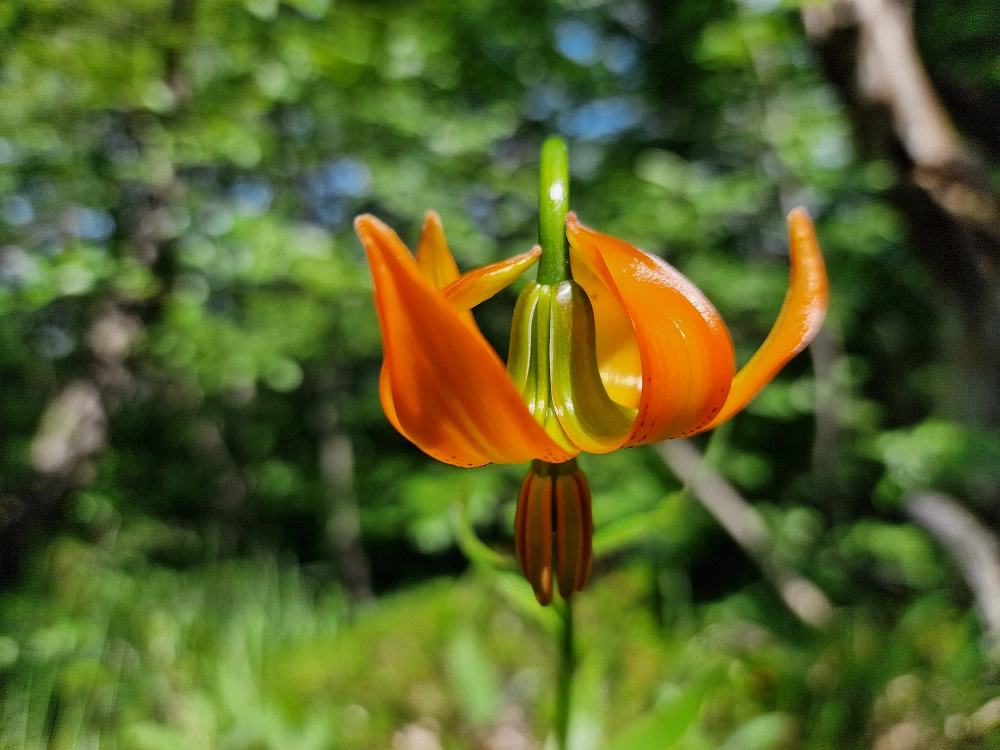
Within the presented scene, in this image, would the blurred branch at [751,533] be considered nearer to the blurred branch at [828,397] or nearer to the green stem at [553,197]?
the blurred branch at [828,397]

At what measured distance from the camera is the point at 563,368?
0.43 metres

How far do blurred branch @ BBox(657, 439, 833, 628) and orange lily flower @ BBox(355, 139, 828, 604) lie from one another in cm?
153

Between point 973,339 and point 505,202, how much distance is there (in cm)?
150

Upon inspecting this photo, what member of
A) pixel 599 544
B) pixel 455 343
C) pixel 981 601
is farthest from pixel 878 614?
pixel 455 343

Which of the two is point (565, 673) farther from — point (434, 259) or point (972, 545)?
point (972, 545)

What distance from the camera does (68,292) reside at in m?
0.95

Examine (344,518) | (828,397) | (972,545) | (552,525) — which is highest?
(552,525)

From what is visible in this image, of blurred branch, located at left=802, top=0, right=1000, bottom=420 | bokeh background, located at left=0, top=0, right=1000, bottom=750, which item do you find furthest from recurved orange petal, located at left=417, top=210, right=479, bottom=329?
blurred branch, located at left=802, top=0, right=1000, bottom=420

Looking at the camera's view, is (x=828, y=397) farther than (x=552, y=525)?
Yes

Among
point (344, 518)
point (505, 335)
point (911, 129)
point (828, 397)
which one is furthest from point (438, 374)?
point (344, 518)

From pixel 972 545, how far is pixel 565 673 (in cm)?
109

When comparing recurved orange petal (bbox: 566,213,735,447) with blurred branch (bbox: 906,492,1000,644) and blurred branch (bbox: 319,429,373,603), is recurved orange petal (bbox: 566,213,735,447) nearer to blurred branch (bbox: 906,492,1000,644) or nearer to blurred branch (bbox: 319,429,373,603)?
blurred branch (bbox: 906,492,1000,644)

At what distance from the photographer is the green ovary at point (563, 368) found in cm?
41

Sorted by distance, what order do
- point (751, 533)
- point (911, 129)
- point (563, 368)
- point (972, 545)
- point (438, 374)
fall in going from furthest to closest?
point (751, 533) → point (972, 545) → point (911, 129) → point (563, 368) → point (438, 374)
